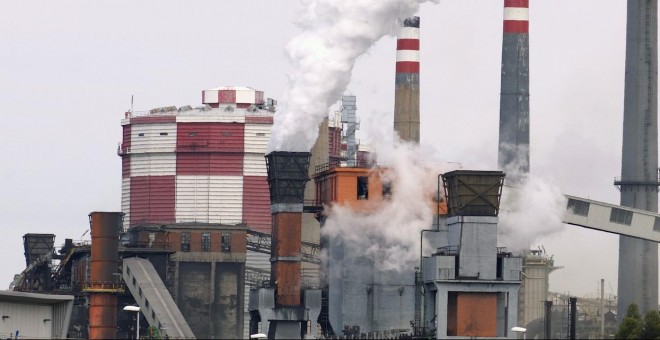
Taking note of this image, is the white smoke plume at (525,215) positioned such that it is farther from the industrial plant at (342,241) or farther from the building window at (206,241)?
the building window at (206,241)

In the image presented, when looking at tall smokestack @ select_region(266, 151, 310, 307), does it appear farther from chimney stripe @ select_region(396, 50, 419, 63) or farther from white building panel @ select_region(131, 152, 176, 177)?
white building panel @ select_region(131, 152, 176, 177)

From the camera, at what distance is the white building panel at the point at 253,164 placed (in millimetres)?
149375

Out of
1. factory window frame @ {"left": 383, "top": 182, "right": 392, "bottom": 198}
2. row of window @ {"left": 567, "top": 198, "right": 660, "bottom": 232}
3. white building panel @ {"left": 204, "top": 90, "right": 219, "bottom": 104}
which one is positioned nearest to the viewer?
factory window frame @ {"left": 383, "top": 182, "right": 392, "bottom": 198}

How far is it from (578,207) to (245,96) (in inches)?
1777

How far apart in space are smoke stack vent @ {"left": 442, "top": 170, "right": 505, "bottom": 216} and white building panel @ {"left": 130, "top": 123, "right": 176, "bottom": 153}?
5303 cm

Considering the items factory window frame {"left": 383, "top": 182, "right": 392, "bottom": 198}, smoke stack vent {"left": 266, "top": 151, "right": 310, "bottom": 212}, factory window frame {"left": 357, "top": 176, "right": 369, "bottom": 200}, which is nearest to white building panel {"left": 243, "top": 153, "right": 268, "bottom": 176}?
factory window frame {"left": 357, "top": 176, "right": 369, "bottom": 200}

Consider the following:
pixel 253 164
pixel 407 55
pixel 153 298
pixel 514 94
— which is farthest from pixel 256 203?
pixel 514 94

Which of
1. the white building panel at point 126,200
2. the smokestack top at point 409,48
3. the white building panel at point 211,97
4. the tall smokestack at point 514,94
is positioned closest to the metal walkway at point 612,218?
the tall smokestack at point 514,94

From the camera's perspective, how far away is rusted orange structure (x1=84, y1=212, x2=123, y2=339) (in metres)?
119

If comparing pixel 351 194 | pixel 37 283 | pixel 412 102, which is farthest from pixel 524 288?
pixel 37 283

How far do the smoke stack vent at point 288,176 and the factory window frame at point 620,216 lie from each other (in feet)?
66.9

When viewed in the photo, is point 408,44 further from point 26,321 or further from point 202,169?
point 26,321

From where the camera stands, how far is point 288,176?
114 metres

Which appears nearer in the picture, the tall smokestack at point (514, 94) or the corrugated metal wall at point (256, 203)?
the tall smokestack at point (514, 94)
